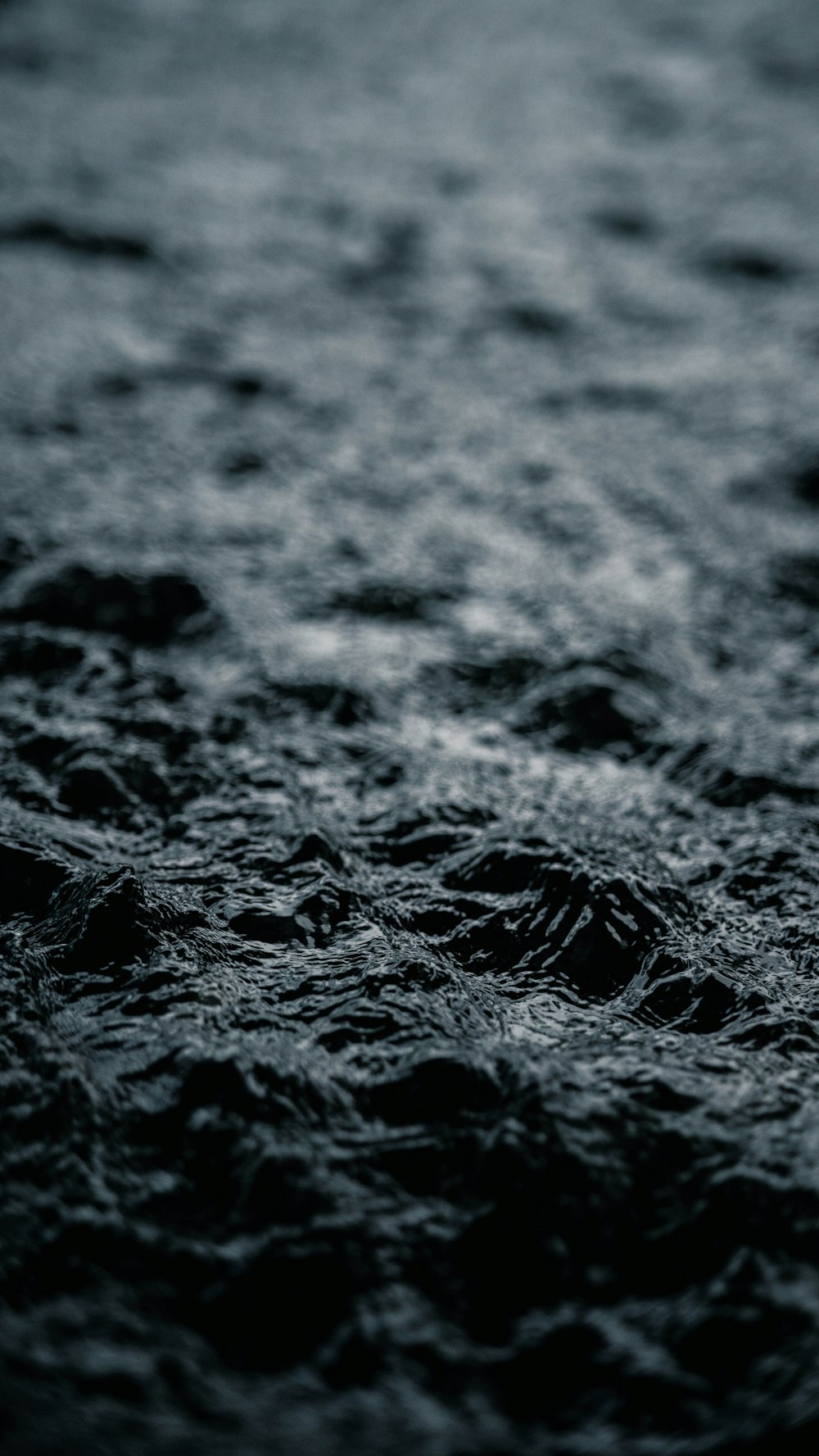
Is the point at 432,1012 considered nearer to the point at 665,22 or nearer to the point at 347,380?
the point at 347,380

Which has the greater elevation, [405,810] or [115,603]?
[115,603]

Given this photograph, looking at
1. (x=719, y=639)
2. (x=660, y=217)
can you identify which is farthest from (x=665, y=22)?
(x=719, y=639)

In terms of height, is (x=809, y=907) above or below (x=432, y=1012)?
above

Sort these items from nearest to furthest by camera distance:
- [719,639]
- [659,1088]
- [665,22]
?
[659,1088]
[719,639]
[665,22]

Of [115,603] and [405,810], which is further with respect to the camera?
[115,603]

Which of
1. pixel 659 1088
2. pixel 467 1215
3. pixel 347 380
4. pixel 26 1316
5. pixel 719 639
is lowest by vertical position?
pixel 26 1316

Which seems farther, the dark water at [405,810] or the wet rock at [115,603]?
the wet rock at [115,603]

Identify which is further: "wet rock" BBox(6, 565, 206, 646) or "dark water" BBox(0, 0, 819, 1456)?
"wet rock" BBox(6, 565, 206, 646)

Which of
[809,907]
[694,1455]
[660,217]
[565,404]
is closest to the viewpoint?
[694,1455]
